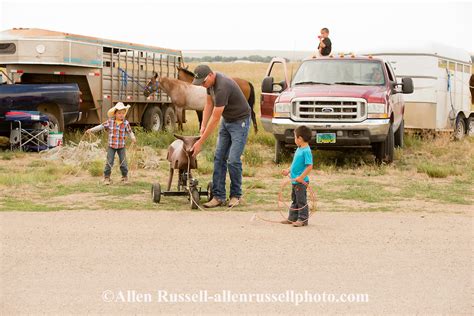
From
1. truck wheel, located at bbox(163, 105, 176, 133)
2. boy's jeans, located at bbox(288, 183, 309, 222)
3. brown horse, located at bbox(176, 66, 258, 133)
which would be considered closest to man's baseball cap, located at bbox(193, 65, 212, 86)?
boy's jeans, located at bbox(288, 183, 309, 222)

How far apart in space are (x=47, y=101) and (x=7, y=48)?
1.85 meters

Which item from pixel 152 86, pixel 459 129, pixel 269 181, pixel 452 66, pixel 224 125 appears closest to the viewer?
pixel 224 125

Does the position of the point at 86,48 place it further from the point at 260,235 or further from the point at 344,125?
the point at 260,235

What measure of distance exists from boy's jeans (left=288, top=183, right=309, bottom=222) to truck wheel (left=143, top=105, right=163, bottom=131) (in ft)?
45.0

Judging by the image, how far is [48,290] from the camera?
5961 millimetres

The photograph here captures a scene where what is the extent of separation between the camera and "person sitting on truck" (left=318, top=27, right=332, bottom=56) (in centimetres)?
1720

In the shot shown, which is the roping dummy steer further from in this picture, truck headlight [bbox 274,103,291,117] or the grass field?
truck headlight [bbox 274,103,291,117]

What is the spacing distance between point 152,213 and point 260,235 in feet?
6.14

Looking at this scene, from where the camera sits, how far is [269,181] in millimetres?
13062

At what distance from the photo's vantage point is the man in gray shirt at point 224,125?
9.83m

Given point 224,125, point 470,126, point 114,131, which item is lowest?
point 470,126

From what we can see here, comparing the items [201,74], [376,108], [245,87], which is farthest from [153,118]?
[201,74]

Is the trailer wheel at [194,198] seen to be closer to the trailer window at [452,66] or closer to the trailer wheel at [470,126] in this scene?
the trailer window at [452,66]

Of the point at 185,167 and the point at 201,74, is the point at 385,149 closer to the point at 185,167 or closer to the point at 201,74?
the point at 185,167
